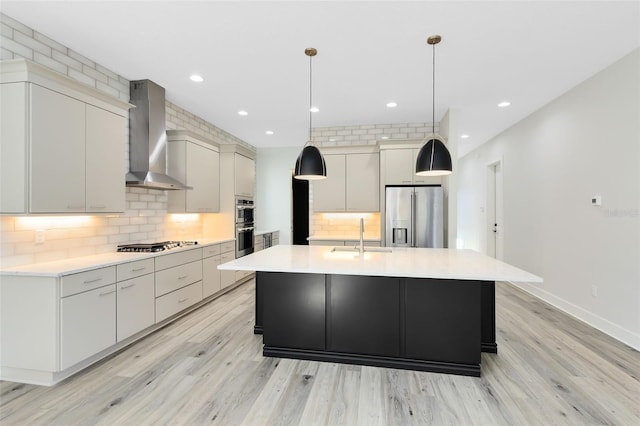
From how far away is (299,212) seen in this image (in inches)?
283

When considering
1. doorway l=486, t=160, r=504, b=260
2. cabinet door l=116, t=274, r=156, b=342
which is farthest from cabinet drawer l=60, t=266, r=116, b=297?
doorway l=486, t=160, r=504, b=260

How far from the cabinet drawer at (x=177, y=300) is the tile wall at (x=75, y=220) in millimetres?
814

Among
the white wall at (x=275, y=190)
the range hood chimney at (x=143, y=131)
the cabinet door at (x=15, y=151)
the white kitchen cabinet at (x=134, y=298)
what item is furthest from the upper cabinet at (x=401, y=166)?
the cabinet door at (x=15, y=151)

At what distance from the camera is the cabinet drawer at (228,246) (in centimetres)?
458

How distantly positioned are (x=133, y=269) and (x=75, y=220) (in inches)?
29.1

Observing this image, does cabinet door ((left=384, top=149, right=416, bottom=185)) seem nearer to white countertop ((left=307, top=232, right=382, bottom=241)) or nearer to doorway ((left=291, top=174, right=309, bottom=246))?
white countertop ((left=307, top=232, right=382, bottom=241))

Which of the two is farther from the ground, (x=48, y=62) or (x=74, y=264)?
(x=48, y=62)

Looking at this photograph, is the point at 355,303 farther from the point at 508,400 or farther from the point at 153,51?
the point at 153,51

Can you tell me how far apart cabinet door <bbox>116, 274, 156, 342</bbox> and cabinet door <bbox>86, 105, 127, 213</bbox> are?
77cm

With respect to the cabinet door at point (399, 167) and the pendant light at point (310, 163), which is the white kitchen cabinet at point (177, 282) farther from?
the cabinet door at point (399, 167)

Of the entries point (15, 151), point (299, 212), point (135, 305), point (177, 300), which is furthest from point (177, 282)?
point (299, 212)

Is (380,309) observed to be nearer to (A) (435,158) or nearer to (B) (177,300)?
(A) (435,158)

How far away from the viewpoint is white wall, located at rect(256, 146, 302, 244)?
22.2ft

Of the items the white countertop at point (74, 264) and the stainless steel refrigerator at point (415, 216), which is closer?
the white countertop at point (74, 264)
